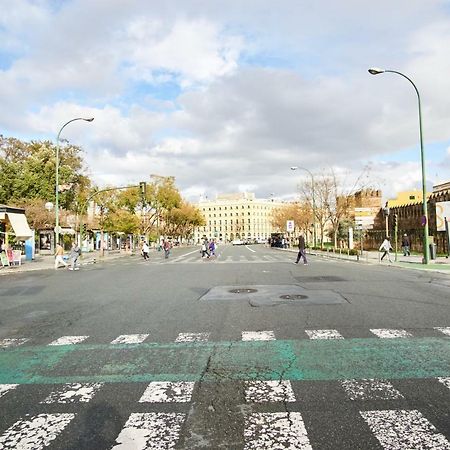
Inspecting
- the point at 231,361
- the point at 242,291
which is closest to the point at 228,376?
the point at 231,361

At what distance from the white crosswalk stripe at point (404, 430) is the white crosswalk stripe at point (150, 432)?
153 cm

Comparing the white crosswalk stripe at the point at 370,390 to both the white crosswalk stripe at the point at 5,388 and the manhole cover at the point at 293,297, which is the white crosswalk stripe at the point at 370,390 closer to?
the white crosswalk stripe at the point at 5,388

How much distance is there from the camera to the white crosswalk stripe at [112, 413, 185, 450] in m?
3.54

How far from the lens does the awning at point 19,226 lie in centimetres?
3222

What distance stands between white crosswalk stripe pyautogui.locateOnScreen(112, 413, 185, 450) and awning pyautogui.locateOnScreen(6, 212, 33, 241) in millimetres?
→ 30860

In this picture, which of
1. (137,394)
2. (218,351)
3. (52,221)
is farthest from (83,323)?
(52,221)

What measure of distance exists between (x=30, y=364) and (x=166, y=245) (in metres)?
33.8

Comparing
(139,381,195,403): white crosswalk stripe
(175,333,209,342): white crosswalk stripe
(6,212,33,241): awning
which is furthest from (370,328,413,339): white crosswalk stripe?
(6,212,33,241): awning

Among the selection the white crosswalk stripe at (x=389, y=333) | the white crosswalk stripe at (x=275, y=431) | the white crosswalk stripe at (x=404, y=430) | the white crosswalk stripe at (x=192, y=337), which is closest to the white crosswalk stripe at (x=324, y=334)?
the white crosswalk stripe at (x=389, y=333)

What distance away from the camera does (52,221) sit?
53.1 meters

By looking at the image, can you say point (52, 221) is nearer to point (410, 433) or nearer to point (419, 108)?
point (419, 108)

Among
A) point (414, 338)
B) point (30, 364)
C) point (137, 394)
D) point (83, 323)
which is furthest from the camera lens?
point (83, 323)

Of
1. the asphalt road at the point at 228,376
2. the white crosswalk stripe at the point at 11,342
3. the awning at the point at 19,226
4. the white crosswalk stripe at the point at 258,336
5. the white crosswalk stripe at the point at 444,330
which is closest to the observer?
the asphalt road at the point at 228,376

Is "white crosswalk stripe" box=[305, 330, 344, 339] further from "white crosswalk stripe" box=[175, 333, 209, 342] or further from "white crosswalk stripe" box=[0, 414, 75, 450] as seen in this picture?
"white crosswalk stripe" box=[0, 414, 75, 450]
